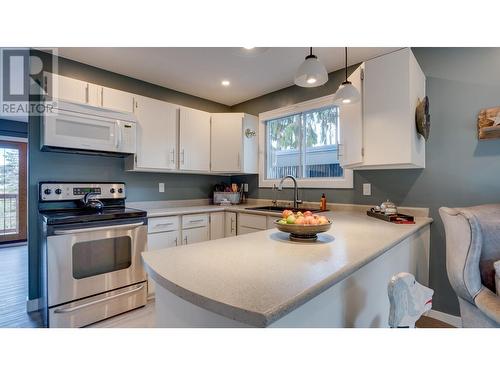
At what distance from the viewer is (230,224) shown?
296 cm

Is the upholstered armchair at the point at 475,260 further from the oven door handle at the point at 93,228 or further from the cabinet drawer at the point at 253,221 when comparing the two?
the oven door handle at the point at 93,228

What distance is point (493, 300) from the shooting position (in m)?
1.23

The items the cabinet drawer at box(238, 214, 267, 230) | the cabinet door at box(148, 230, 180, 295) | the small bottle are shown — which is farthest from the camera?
the small bottle

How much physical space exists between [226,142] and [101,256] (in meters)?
1.95

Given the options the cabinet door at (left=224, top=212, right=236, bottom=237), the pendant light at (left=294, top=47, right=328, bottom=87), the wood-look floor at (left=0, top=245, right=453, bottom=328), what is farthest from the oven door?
the pendant light at (left=294, top=47, right=328, bottom=87)

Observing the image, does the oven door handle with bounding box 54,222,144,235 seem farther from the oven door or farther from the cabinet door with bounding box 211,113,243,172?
the cabinet door with bounding box 211,113,243,172

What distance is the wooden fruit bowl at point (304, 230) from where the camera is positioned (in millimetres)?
1224

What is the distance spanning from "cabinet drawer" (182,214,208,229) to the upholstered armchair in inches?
87.6

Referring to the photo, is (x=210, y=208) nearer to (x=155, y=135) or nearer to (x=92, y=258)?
(x=155, y=135)

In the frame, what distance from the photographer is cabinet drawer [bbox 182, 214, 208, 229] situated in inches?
106

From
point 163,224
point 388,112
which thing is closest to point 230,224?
point 163,224

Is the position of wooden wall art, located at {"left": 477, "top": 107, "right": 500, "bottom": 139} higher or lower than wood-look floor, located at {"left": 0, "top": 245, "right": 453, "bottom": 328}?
higher
